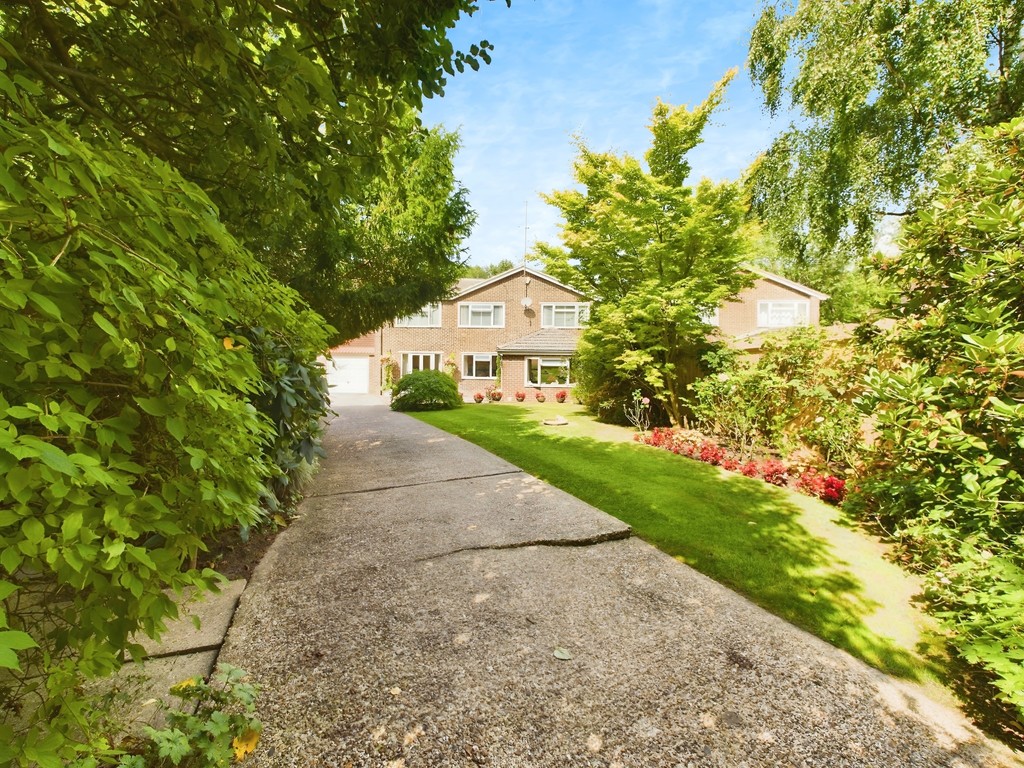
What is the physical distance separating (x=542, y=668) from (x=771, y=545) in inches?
132

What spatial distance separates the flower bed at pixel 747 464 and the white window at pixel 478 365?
605 inches

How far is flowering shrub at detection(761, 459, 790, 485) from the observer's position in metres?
7.10

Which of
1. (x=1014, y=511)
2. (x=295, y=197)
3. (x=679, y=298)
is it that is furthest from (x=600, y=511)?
(x=679, y=298)

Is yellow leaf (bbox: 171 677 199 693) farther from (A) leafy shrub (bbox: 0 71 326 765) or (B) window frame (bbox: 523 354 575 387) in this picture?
(B) window frame (bbox: 523 354 575 387)

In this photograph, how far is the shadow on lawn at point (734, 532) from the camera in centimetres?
344

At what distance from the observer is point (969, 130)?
9031mm

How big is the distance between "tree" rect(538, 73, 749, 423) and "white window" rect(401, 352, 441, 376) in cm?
1439

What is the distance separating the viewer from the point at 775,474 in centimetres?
712

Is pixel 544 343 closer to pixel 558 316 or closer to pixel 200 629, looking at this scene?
pixel 558 316

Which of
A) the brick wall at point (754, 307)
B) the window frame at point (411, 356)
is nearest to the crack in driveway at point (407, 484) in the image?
the window frame at point (411, 356)

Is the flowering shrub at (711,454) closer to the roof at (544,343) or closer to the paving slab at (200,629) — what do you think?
the paving slab at (200,629)

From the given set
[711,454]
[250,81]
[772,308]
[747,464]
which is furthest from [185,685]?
[772,308]

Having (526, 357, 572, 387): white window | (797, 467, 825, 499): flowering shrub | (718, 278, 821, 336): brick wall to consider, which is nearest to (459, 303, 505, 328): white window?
(526, 357, 572, 387): white window

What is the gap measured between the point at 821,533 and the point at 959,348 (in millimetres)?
2457
